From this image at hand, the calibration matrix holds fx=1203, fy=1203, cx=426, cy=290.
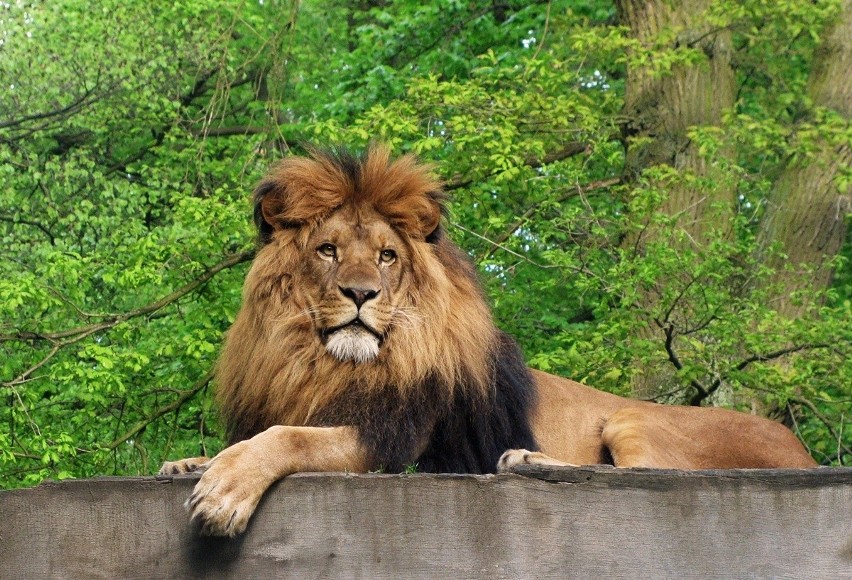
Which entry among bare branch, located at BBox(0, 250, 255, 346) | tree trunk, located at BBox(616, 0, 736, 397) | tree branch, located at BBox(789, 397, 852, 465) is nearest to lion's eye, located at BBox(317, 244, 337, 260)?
bare branch, located at BBox(0, 250, 255, 346)

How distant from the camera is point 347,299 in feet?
14.2

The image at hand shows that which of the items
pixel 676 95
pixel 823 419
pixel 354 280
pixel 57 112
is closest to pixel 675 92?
pixel 676 95

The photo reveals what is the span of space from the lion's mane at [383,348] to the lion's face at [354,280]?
1.6 inches

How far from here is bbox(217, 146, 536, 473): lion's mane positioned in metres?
4.30

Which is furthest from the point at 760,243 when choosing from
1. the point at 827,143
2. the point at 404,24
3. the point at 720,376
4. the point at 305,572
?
the point at 305,572

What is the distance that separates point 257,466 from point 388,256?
1402 millimetres

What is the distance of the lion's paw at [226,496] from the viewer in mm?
2932

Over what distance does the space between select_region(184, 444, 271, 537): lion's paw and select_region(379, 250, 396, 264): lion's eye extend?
4.33 feet

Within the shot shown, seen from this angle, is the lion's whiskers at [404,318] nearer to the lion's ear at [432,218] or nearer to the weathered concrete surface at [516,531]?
the lion's ear at [432,218]

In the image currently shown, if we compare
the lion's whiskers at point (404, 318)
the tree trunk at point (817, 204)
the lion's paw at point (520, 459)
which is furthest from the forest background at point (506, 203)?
the lion's paw at point (520, 459)

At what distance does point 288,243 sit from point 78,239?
6.58m

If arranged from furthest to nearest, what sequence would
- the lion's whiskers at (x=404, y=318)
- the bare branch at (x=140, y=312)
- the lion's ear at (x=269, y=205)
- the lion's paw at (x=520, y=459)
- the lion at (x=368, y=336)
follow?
the bare branch at (x=140, y=312) → the lion's ear at (x=269, y=205) → the lion's whiskers at (x=404, y=318) → the lion at (x=368, y=336) → the lion's paw at (x=520, y=459)

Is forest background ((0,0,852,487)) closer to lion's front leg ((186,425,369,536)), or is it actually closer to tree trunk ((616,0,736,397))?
tree trunk ((616,0,736,397))

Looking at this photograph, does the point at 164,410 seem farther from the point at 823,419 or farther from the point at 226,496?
the point at 226,496
